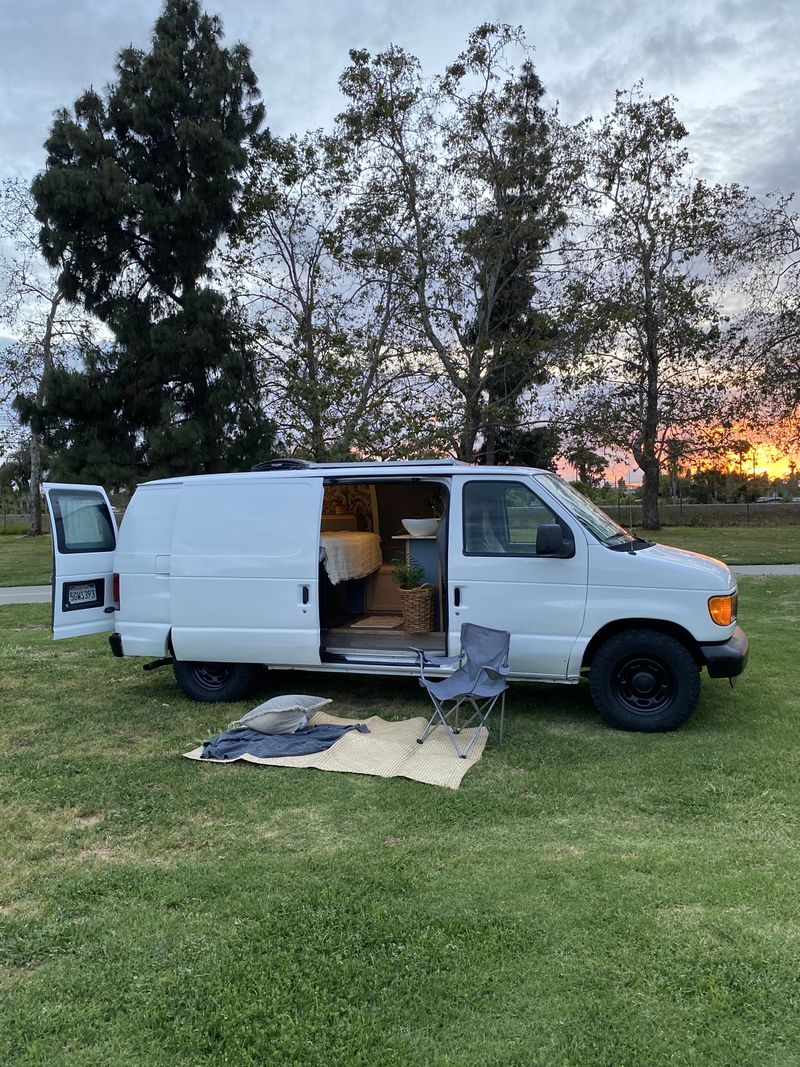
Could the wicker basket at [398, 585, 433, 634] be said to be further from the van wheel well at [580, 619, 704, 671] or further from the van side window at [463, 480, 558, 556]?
the van wheel well at [580, 619, 704, 671]

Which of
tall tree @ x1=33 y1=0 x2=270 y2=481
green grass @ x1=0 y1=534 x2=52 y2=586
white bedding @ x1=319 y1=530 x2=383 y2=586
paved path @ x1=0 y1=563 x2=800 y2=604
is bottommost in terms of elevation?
green grass @ x1=0 y1=534 x2=52 y2=586

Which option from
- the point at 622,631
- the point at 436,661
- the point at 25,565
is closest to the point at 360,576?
the point at 436,661

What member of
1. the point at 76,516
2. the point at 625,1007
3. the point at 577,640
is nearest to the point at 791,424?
the point at 577,640

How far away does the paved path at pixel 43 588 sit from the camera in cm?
1466

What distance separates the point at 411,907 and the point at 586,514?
360 centimetres

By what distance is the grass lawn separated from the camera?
2.43m

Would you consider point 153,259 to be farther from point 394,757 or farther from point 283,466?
point 394,757

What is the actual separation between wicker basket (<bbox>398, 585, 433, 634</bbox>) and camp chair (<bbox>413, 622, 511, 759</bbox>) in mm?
1164

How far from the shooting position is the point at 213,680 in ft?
21.9

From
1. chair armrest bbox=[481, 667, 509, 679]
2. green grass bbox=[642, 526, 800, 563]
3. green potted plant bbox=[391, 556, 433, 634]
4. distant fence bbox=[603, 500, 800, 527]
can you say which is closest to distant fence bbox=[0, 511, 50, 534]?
distant fence bbox=[603, 500, 800, 527]

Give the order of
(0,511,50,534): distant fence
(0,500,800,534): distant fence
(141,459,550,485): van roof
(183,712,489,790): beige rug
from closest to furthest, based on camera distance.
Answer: (183,712,489,790): beige rug → (141,459,550,485): van roof → (0,500,800,534): distant fence → (0,511,50,534): distant fence

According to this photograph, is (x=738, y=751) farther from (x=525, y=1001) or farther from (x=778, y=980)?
(x=525, y=1001)

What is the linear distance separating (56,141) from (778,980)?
2556cm

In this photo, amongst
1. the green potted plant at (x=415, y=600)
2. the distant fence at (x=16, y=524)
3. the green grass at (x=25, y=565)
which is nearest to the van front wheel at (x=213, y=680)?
the green potted plant at (x=415, y=600)
